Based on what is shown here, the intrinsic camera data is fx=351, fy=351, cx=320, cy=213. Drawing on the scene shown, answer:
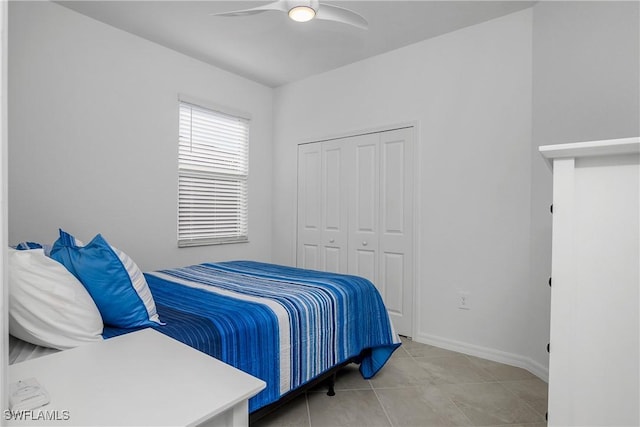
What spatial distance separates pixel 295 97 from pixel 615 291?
3.81 m

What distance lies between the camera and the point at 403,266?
3.39 m

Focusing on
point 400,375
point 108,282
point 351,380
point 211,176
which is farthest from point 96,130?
point 400,375

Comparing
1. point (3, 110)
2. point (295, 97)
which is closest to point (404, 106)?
point (295, 97)

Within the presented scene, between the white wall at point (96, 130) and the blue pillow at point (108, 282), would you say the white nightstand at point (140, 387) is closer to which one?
the blue pillow at point (108, 282)

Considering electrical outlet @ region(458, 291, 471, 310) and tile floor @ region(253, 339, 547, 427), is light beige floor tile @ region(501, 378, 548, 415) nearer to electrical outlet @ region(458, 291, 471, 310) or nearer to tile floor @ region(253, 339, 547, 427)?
tile floor @ region(253, 339, 547, 427)

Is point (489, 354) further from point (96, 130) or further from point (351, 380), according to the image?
point (96, 130)

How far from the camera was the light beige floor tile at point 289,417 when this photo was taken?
→ 1948 millimetres

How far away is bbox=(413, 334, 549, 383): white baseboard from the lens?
2.54 metres

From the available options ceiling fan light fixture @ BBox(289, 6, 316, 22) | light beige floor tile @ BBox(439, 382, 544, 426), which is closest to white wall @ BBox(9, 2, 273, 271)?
ceiling fan light fixture @ BBox(289, 6, 316, 22)

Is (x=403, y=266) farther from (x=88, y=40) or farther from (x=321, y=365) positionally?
(x=88, y=40)

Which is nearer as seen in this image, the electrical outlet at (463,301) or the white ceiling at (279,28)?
the white ceiling at (279,28)

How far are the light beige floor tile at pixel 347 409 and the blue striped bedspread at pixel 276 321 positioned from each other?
26 centimetres

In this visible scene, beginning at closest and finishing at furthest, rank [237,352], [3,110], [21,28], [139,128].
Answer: [3,110] → [237,352] → [21,28] → [139,128]

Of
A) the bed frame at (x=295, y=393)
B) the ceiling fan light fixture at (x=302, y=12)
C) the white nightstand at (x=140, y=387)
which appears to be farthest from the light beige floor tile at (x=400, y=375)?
the ceiling fan light fixture at (x=302, y=12)
